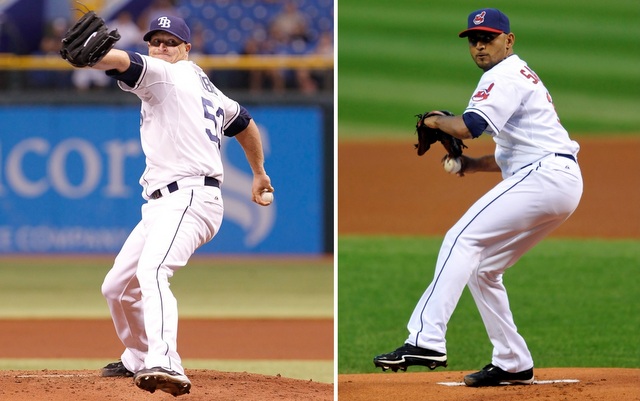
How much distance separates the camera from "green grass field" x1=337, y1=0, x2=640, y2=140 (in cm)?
2533

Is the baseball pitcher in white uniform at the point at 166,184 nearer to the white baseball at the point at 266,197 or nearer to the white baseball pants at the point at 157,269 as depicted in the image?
the white baseball pants at the point at 157,269

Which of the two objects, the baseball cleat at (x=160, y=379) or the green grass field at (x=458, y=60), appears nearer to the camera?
the baseball cleat at (x=160, y=379)

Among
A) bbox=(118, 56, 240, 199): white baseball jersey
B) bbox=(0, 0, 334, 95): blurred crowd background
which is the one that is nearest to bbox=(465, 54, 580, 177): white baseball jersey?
bbox=(118, 56, 240, 199): white baseball jersey

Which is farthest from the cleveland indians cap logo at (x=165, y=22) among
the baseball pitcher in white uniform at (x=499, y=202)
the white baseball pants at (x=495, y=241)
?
the white baseball pants at (x=495, y=241)

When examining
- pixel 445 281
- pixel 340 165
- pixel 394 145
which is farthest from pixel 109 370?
pixel 394 145

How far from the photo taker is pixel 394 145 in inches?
867

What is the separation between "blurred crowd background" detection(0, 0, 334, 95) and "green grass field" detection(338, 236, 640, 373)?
9.12 ft

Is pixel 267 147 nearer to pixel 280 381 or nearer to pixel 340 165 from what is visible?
pixel 340 165

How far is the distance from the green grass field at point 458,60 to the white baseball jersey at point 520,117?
18.1 meters

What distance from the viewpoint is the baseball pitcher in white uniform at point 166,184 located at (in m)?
4.63

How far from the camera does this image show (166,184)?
5.04 m

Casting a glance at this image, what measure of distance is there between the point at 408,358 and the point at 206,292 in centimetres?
647

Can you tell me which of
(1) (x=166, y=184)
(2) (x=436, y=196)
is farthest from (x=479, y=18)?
(2) (x=436, y=196)

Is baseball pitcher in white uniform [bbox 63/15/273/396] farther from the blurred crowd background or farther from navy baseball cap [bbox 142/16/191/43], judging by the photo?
the blurred crowd background
